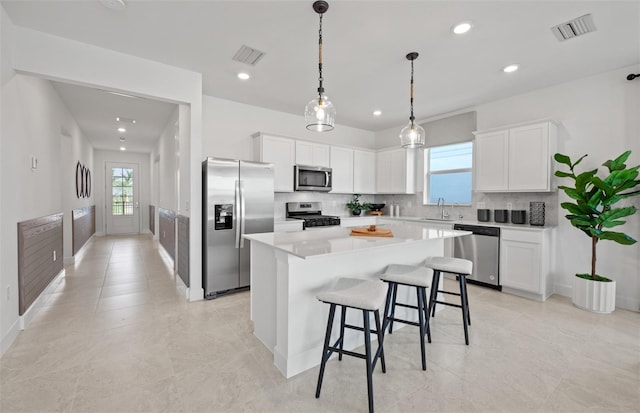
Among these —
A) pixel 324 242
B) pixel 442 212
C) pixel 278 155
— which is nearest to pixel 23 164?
pixel 278 155

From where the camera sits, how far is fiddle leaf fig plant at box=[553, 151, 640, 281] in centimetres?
304

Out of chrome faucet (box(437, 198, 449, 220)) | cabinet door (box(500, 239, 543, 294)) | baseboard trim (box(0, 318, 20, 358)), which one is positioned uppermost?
chrome faucet (box(437, 198, 449, 220))

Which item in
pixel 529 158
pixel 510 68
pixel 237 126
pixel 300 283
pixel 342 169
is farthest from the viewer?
pixel 342 169

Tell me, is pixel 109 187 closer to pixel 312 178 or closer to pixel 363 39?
pixel 312 178

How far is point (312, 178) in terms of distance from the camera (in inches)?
197

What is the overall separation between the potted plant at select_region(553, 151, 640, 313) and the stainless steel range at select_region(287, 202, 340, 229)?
310cm

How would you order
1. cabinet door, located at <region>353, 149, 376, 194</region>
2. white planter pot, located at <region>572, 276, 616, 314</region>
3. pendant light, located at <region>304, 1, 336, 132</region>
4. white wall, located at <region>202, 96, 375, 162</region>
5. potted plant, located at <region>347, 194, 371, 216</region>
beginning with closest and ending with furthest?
1. pendant light, located at <region>304, 1, 336, 132</region>
2. white planter pot, located at <region>572, 276, 616, 314</region>
3. white wall, located at <region>202, 96, 375, 162</region>
4. cabinet door, located at <region>353, 149, 376, 194</region>
5. potted plant, located at <region>347, 194, 371, 216</region>

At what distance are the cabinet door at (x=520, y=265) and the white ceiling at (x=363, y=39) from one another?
214 centimetres

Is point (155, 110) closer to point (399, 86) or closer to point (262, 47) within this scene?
point (262, 47)

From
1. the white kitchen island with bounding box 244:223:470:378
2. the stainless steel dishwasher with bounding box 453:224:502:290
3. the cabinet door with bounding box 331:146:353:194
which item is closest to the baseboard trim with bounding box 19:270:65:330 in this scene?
the white kitchen island with bounding box 244:223:470:378

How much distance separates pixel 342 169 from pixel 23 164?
14.1 ft

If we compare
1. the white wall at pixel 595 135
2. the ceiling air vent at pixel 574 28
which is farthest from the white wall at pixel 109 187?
the ceiling air vent at pixel 574 28

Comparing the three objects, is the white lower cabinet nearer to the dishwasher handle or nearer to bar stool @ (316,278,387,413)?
the dishwasher handle

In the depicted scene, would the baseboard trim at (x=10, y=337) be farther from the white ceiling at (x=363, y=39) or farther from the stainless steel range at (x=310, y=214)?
the stainless steel range at (x=310, y=214)
